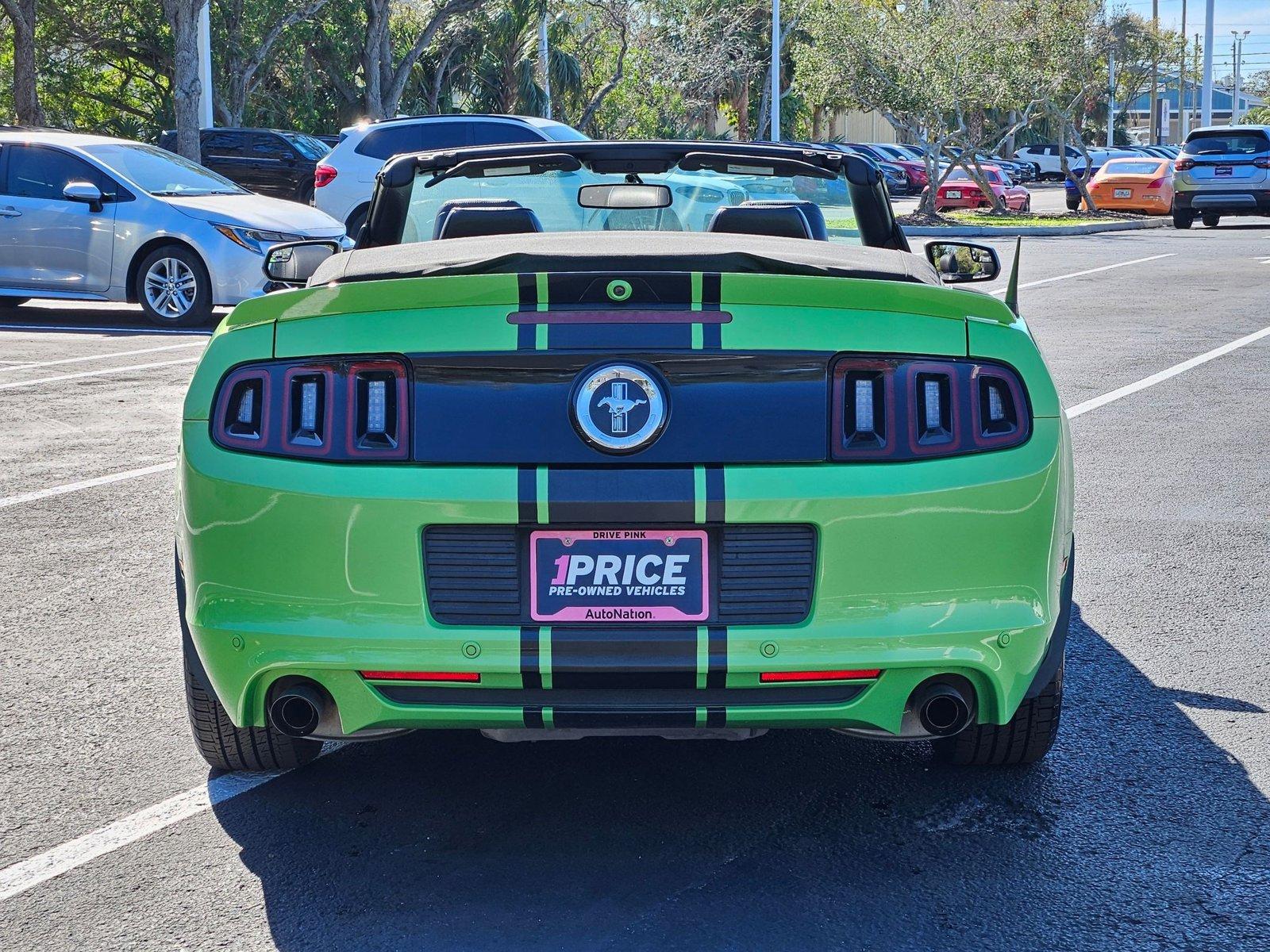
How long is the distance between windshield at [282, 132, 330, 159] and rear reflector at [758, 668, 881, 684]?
26.1 m

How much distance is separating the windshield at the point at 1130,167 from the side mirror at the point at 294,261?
3094 cm

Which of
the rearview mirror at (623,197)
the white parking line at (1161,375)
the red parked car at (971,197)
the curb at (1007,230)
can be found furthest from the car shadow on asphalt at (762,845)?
the red parked car at (971,197)

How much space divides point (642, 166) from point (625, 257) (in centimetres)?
147

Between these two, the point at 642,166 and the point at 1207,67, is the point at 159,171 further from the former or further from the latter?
the point at 1207,67

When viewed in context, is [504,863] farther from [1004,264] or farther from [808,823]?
[1004,264]

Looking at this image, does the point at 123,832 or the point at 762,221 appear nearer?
the point at 123,832

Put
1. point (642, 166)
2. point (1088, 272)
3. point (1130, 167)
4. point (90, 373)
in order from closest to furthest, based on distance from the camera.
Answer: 1. point (642, 166)
2. point (90, 373)
3. point (1088, 272)
4. point (1130, 167)

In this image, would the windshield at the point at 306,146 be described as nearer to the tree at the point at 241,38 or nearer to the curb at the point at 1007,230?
the tree at the point at 241,38

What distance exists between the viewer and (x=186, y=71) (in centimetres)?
2491

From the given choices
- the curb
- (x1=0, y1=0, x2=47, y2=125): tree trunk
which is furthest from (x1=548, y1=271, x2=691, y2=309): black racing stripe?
(x1=0, y1=0, x2=47, y2=125): tree trunk

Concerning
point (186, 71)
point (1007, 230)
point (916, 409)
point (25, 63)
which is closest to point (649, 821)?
point (916, 409)

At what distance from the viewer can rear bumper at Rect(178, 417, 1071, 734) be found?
3.10m

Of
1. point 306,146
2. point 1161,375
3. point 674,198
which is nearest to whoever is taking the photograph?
point 674,198

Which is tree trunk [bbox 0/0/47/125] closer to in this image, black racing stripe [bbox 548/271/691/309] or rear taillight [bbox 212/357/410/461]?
rear taillight [bbox 212/357/410/461]
